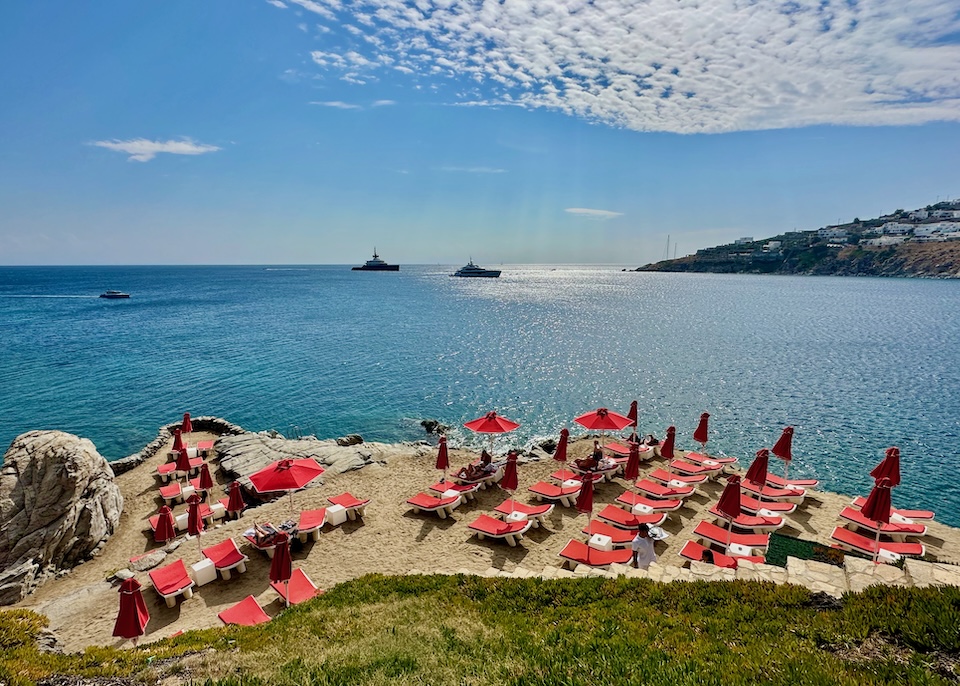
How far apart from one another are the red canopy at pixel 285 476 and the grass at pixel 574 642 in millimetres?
4059

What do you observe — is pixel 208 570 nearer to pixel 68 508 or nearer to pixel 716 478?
pixel 68 508

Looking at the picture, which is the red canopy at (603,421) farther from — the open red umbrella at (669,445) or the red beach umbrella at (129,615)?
the red beach umbrella at (129,615)

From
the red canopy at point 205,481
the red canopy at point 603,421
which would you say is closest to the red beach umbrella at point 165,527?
the red canopy at point 205,481

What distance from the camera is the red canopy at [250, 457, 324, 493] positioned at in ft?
40.8

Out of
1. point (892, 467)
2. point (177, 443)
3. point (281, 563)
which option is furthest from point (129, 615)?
point (892, 467)

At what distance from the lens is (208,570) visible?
12.0 meters

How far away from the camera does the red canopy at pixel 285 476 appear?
1242 centimetres

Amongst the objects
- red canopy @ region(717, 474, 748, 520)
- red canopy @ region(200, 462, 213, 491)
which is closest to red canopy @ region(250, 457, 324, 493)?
red canopy @ region(200, 462, 213, 491)

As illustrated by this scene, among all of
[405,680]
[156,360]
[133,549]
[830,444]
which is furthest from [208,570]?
[156,360]

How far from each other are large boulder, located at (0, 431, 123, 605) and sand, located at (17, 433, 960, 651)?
0.62 meters

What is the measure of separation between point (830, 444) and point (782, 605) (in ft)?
69.4

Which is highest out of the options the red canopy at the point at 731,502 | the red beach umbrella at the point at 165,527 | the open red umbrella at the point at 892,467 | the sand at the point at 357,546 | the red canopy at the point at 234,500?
the open red umbrella at the point at 892,467

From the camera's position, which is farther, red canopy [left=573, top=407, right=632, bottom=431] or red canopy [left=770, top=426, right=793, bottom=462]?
red canopy [left=573, top=407, right=632, bottom=431]

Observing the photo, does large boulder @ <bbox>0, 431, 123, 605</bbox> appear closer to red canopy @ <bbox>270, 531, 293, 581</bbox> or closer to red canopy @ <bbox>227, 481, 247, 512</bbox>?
red canopy @ <bbox>227, 481, 247, 512</bbox>
